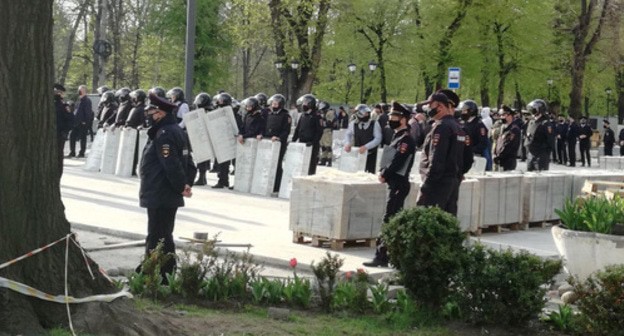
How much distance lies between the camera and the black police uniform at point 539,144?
79.7 feet

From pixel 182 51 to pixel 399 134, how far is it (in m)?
50.5

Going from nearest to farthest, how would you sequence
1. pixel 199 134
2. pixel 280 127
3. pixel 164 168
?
1. pixel 164 168
2. pixel 280 127
3. pixel 199 134

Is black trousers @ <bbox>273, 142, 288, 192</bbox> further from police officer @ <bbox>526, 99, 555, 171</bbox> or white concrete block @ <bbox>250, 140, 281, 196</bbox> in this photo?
police officer @ <bbox>526, 99, 555, 171</bbox>

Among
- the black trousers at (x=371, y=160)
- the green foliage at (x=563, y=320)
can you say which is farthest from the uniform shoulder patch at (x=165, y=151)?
the black trousers at (x=371, y=160)

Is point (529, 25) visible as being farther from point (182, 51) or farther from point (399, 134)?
point (399, 134)

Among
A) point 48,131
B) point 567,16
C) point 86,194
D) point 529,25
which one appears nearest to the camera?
point 48,131

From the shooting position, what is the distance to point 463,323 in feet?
31.0

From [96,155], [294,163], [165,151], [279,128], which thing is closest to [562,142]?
[96,155]

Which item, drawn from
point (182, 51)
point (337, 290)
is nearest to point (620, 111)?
point (182, 51)

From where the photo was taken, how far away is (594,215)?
11984 millimetres

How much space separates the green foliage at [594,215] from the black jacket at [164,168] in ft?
13.6

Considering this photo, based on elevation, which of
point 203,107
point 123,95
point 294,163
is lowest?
point 294,163

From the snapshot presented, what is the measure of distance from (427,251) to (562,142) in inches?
1443

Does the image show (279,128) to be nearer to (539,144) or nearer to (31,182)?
(539,144)
